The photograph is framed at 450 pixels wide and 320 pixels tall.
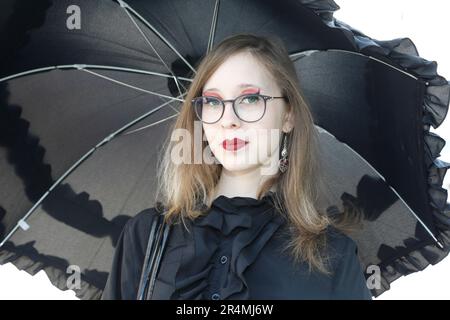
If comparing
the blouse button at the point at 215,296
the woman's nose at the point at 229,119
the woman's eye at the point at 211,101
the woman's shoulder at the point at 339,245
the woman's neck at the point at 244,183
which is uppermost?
the woman's eye at the point at 211,101

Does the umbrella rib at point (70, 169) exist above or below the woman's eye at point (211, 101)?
below

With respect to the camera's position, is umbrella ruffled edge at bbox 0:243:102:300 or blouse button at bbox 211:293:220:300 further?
umbrella ruffled edge at bbox 0:243:102:300

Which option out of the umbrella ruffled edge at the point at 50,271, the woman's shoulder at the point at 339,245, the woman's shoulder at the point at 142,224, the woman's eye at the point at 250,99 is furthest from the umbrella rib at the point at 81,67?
the woman's shoulder at the point at 339,245

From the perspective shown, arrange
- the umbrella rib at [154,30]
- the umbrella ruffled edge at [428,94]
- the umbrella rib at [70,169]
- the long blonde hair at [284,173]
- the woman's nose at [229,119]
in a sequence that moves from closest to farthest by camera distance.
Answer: the umbrella ruffled edge at [428,94], the woman's nose at [229,119], the long blonde hair at [284,173], the umbrella rib at [154,30], the umbrella rib at [70,169]

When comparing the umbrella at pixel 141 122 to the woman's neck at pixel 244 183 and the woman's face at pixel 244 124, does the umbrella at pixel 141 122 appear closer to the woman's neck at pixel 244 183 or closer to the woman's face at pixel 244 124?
the woman's face at pixel 244 124

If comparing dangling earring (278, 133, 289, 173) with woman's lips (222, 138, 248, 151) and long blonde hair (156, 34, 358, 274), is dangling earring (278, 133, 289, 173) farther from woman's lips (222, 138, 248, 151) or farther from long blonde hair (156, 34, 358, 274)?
woman's lips (222, 138, 248, 151)

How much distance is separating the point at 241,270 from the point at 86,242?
1.00 metres

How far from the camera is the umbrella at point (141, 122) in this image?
2.37 meters

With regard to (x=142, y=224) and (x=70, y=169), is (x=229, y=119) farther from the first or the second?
(x=70, y=169)

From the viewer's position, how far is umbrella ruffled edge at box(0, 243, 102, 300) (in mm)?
2643

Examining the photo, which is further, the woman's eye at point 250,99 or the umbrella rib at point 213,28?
the umbrella rib at point 213,28

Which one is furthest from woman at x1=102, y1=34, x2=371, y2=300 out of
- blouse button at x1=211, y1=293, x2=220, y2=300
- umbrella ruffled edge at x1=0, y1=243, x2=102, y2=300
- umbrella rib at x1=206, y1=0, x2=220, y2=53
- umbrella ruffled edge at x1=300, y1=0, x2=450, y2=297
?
umbrella ruffled edge at x1=0, y1=243, x2=102, y2=300
